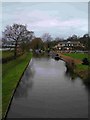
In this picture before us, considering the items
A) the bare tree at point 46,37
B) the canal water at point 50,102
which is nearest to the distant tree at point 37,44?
the bare tree at point 46,37

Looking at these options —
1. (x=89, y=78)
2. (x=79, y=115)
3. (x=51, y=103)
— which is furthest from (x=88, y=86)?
(x=79, y=115)

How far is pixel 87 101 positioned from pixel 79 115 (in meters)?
3.77

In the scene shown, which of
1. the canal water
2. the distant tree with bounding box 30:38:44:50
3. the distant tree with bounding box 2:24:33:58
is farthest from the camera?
the distant tree with bounding box 30:38:44:50

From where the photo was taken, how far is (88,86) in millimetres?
27328

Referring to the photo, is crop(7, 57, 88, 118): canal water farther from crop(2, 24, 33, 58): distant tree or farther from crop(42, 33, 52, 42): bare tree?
crop(42, 33, 52, 42): bare tree

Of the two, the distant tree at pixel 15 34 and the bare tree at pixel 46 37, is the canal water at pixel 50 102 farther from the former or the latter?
the bare tree at pixel 46 37

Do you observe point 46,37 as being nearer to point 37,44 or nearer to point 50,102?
point 37,44

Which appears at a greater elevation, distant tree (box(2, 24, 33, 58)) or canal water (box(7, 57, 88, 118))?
distant tree (box(2, 24, 33, 58))

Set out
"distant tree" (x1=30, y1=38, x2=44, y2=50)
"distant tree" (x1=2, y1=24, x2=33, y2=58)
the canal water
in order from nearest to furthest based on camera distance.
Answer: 1. the canal water
2. "distant tree" (x1=2, y1=24, x2=33, y2=58)
3. "distant tree" (x1=30, y1=38, x2=44, y2=50)

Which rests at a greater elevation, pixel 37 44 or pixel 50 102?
pixel 37 44

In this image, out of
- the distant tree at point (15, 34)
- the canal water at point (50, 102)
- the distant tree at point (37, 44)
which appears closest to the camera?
the canal water at point (50, 102)

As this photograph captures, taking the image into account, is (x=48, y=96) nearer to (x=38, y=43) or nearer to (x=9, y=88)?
(x=9, y=88)

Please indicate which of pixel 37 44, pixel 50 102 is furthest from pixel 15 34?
pixel 37 44

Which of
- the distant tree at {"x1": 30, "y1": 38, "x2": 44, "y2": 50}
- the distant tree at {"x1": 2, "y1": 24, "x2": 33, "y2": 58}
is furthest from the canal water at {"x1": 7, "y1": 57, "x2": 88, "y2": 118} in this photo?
the distant tree at {"x1": 30, "y1": 38, "x2": 44, "y2": 50}
